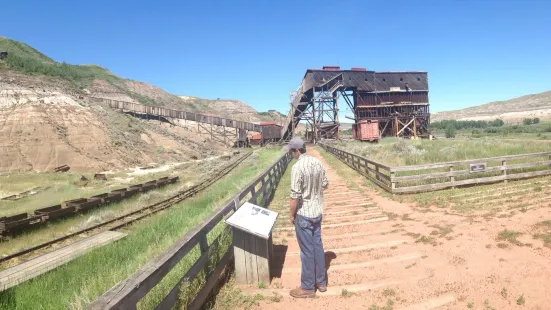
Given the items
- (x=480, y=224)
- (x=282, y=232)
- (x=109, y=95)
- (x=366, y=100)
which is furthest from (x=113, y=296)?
(x=109, y=95)

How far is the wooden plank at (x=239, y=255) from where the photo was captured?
14.5 feet

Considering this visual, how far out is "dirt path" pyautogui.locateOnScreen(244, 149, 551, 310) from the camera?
12.6ft

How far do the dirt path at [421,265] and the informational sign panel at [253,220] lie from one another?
89 centimetres

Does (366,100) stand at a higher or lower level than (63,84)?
lower

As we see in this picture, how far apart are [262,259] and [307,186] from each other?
130 centimetres

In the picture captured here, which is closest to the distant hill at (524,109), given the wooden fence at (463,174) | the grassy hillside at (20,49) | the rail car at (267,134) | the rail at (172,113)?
the rail car at (267,134)

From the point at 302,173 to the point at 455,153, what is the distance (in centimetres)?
1492

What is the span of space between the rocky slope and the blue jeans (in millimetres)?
30476

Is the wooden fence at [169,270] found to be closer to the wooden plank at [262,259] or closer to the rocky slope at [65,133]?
the wooden plank at [262,259]

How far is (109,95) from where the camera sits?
59469 mm

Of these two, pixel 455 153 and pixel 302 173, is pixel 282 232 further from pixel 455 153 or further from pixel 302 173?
pixel 455 153

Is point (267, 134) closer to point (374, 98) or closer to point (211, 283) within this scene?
point (374, 98)

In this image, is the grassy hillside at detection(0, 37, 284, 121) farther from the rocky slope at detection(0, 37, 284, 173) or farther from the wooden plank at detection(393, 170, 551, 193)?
the wooden plank at detection(393, 170, 551, 193)

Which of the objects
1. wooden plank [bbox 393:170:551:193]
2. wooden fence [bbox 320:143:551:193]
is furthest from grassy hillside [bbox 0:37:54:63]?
wooden plank [bbox 393:170:551:193]
